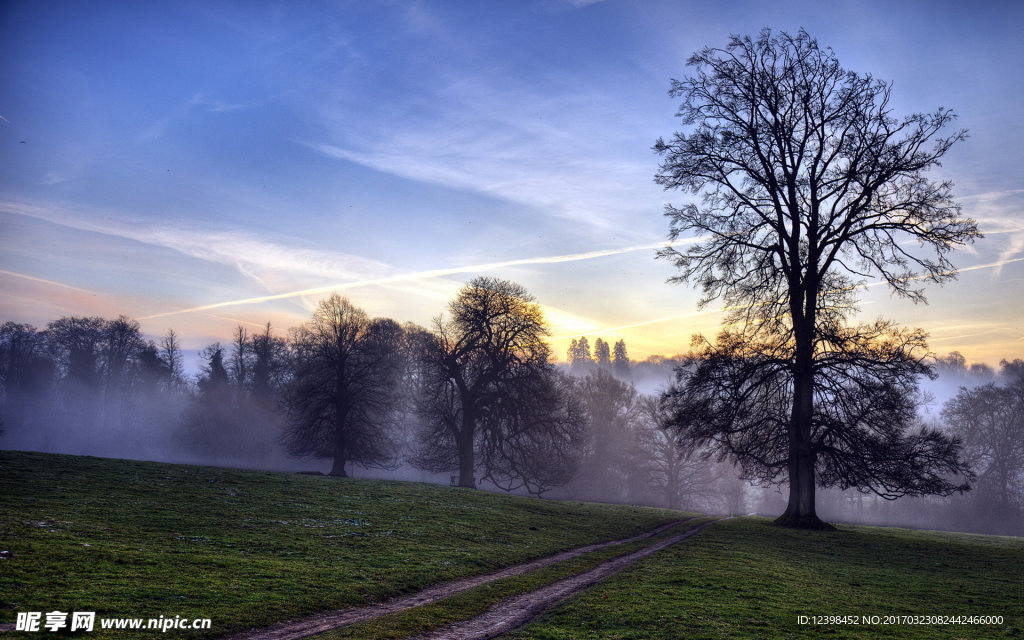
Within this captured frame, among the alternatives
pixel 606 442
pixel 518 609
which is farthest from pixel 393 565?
pixel 606 442

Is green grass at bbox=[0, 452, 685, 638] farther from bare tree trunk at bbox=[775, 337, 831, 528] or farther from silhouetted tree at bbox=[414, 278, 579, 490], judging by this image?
silhouetted tree at bbox=[414, 278, 579, 490]

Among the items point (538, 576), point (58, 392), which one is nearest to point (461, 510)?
point (538, 576)

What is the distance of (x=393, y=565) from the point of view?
15.6 metres

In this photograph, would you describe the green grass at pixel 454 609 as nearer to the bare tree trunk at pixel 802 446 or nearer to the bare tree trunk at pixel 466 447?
the bare tree trunk at pixel 802 446

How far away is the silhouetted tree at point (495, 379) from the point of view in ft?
154

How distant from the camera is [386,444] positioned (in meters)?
61.5

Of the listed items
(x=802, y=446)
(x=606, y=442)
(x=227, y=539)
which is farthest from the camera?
(x=606, y=442)

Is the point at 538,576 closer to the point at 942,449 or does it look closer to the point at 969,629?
the point at 969,629

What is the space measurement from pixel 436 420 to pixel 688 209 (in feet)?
94.9

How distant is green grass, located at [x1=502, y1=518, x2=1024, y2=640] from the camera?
35.9ft

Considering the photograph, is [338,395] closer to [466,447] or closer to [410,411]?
[466,447]

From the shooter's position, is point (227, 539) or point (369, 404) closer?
point (227, 539)

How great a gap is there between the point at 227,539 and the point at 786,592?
15.3 m

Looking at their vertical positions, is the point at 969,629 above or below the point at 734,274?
below
